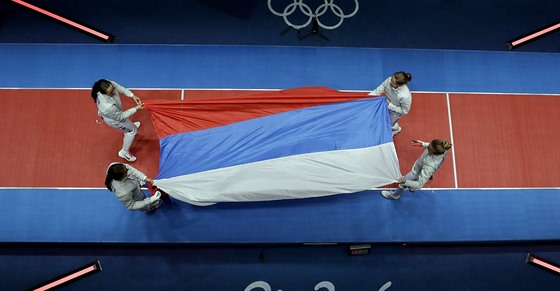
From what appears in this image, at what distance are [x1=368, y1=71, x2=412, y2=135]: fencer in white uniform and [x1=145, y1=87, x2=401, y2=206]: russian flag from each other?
0.78 ft

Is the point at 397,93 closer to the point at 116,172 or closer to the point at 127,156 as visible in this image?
the point at 116,172

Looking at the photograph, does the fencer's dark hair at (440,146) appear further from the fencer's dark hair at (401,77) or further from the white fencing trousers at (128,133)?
the white fencing trousers at (128,133)

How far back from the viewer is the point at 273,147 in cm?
688

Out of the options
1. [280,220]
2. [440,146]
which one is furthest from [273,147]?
[440,146]

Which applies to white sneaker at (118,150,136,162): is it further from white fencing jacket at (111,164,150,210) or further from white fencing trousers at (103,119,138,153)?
white fencing jacket at (111,164,150,210)

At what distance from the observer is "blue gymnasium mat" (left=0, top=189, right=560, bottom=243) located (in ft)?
24.6

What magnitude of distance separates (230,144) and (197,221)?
167 centimetres

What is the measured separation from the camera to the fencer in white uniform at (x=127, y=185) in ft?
19.6

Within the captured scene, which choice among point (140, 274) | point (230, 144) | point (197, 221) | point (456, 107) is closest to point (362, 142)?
point (230, 144)

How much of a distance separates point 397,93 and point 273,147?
2227 millimetres

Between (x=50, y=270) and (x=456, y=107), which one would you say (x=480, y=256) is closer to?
(x=456, y=107)

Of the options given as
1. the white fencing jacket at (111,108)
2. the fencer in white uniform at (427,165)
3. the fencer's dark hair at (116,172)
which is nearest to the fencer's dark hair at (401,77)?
the fencer in white uniform at (427,165)

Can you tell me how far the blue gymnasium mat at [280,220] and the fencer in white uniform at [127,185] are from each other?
787mm

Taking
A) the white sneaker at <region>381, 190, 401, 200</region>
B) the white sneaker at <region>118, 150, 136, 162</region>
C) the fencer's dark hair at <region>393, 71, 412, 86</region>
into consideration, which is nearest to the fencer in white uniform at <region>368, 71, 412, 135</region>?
the fencer's dark hair at <region>393, 71, 412, 86</region>
